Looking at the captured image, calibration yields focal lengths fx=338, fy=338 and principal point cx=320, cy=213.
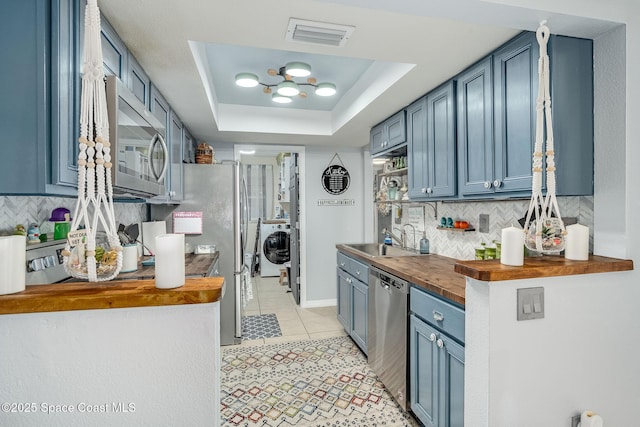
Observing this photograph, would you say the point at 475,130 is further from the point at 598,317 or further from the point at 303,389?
A: the point at 303,389

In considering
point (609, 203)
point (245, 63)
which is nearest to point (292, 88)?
point (245, 63)

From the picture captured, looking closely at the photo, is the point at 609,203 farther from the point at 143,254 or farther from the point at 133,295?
the point at 143,254

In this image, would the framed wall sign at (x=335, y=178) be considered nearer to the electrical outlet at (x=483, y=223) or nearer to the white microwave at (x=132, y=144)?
the electrical outlet at (x=483, y=223)

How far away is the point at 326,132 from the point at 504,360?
3.03 metres

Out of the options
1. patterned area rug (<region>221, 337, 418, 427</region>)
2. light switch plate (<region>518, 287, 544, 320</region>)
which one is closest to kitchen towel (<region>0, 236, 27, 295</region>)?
patterned area rug (<region>221, 337, 418, 427</region>)

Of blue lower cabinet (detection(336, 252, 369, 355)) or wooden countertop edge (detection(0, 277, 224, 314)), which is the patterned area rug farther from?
wooden countertop edge (detection(0, 277, 224, 314))

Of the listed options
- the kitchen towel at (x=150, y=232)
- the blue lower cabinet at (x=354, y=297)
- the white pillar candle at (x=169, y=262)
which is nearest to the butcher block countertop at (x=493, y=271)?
the blue lower cabinet at (x=354, y=297)

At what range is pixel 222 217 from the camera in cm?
335

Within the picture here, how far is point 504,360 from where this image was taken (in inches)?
52.2

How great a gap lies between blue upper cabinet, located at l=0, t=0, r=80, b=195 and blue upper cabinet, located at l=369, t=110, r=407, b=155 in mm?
2411

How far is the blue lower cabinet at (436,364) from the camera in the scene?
5.34 feet

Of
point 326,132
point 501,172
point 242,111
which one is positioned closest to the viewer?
point 501,172

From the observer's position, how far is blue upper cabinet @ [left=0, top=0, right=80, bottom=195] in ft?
3.52

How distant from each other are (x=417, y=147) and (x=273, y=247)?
4.17 m
